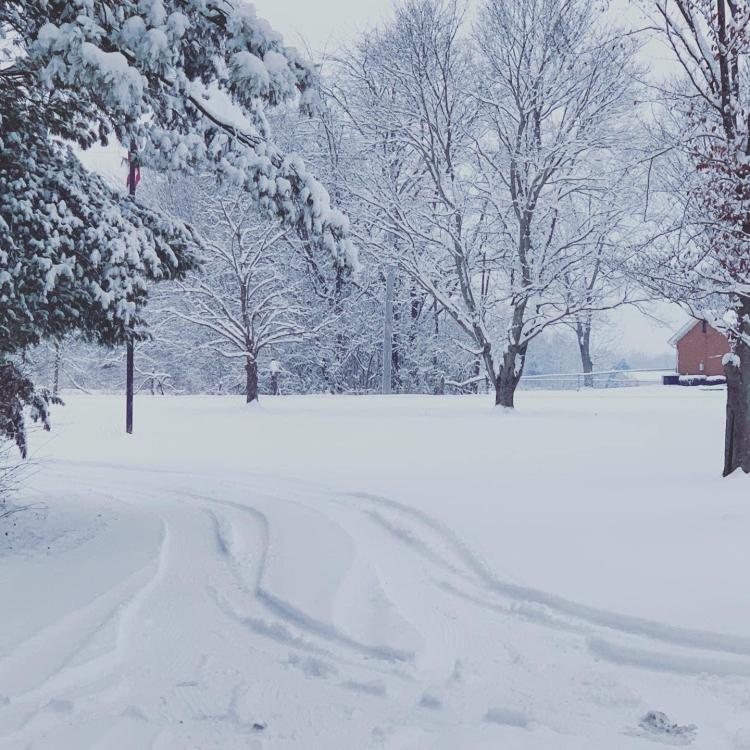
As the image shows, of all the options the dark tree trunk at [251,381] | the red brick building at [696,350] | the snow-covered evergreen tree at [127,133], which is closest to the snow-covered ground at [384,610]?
the snow-covered evergreen tree at [127,133]

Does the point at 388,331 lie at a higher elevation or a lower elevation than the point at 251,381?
higher

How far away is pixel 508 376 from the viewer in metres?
20.9

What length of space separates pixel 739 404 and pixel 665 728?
6656 mm

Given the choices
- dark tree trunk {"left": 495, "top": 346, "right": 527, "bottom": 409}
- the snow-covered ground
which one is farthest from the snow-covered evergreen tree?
dark tree trunk {"left": 495, "top": 346, "right": 527, "bottom": 409}

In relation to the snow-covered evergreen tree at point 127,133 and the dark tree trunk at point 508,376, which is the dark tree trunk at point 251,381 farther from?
the snow-covered evergreen tree at point 127,133

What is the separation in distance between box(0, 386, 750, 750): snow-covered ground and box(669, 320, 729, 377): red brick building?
40130mm

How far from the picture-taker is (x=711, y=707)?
3.81 m

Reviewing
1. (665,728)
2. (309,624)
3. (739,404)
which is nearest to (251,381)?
(739,404)

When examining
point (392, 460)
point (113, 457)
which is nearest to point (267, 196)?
point (392, 460)

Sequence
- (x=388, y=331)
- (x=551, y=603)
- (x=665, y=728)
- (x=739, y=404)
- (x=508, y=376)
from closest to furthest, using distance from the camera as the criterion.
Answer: (x=665, y=728) → (x=551, y=603) → (x=739, y=404) → (x=508, y=376) → (x=388, y=331)

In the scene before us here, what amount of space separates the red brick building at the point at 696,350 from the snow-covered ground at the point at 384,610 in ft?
132

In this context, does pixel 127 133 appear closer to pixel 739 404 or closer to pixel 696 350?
pixel 739 404

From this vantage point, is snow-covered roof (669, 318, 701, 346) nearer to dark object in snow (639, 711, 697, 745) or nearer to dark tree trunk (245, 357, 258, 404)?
dark tree trunk (245, 357, 258, 404)

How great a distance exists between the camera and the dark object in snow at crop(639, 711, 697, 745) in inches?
136
